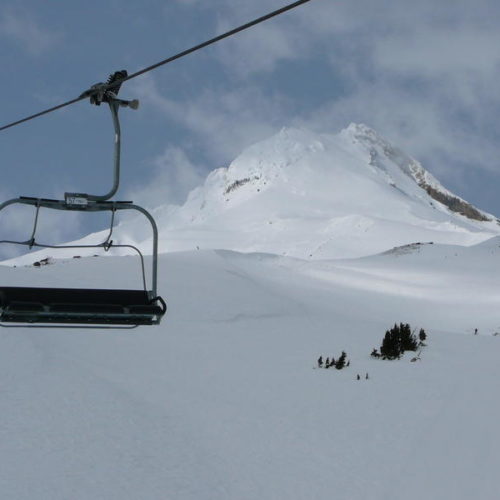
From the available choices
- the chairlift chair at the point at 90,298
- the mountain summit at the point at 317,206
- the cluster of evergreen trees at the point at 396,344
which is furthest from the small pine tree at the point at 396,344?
the mountain summit at the point at 317,206

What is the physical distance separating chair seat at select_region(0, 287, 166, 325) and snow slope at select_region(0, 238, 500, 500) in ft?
4.70

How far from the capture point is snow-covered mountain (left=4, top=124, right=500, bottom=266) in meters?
49.9

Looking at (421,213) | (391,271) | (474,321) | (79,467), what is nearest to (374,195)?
(421,213)

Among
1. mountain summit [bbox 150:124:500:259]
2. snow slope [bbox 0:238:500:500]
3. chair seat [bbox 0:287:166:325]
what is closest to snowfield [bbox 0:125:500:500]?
snow slope [bbox 0:238:500:500]

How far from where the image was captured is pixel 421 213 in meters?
67.4

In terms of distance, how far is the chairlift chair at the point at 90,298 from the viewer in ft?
14.3

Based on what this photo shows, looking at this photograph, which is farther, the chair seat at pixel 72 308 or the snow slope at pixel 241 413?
the snow slope at pixel 241 413

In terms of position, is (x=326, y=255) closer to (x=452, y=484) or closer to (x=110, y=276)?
(x=110, y=276)

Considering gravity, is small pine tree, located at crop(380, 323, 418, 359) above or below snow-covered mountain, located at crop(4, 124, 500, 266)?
below

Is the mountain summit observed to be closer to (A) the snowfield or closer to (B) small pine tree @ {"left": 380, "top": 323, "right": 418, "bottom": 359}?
(A) the snowfield

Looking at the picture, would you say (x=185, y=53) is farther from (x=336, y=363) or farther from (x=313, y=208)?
(x=313, y=208)

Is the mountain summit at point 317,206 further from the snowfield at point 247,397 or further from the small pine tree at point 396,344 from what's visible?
the small pine tree at point 396,344

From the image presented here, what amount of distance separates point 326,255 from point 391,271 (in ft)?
66.4

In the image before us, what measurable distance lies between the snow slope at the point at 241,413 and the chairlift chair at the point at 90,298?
56.4 inches
